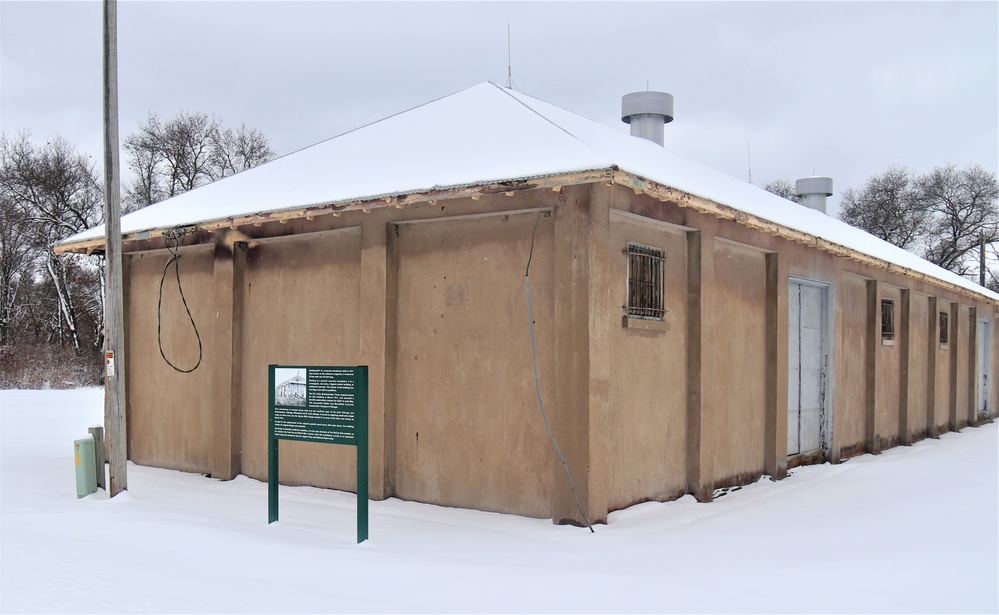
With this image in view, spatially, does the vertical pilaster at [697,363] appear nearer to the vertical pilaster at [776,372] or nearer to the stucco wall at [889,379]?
the vertical pilaster at [776,372]

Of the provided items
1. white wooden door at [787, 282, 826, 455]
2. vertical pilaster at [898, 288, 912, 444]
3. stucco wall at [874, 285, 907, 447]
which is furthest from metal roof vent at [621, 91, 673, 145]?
vertical pilaster at [898, 288, 912, 444]

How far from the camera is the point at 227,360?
10508mm

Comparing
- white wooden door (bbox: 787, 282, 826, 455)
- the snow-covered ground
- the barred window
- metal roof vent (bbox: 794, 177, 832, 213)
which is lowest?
the snow-covered ground

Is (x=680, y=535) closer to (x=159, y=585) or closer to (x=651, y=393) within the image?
(x=651, y=393)

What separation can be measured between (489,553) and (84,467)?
15.9 feet

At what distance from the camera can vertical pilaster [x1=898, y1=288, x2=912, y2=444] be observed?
53.3 feet

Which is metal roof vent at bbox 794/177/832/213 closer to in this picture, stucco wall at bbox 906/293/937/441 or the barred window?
stucco wall at bbox 906/293/937/441

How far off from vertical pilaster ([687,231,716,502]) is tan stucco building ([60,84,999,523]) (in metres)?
0.02

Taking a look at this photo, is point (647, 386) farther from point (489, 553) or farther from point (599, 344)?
point (489, 553)

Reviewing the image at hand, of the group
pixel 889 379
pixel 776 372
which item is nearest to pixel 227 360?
pixel 776 372

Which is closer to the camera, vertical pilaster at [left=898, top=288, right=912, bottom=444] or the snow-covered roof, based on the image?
the snow-covered roof

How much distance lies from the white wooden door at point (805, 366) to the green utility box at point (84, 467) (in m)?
8.90

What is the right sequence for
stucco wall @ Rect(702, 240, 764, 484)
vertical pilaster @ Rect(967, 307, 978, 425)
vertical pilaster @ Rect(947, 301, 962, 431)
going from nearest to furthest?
stucco wall @ Rect(702, 240, 764, 484)
vertical pilaster @ Rect(947, 301, 962, 431)
vertical pilaster @ Rect(967, 307, 978, 425)

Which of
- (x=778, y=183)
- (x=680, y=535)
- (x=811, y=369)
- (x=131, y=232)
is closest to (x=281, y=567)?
(x=680, y=535)
